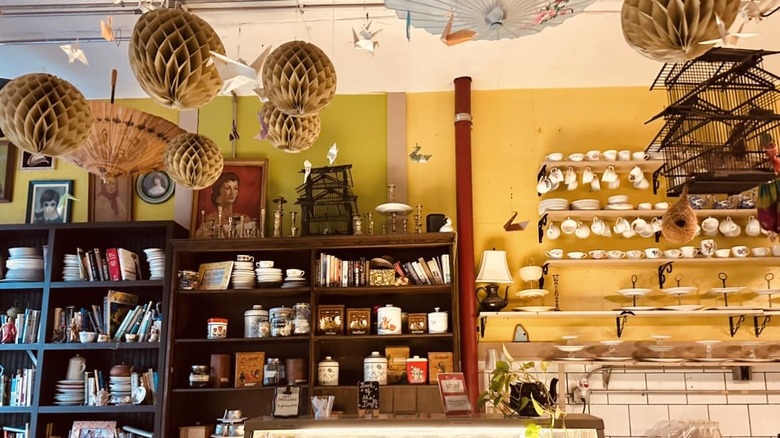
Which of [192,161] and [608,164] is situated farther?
[608,164]

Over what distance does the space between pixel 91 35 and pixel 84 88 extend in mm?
965

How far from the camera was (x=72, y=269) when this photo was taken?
4.51 m

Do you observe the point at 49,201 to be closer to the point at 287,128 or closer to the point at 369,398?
the point at 369,398

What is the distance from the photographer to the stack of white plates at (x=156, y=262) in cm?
448

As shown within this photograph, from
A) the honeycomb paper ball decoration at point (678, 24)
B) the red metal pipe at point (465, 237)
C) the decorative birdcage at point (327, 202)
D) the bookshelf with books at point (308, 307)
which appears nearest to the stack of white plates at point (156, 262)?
the bookshelf with books at point (308, 307)

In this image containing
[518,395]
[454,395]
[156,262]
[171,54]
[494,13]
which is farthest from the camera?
[156,262]

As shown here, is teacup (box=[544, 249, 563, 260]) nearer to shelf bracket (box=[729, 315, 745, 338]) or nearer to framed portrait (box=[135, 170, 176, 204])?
shelf bracket (box=[729, 315, 745, 338])

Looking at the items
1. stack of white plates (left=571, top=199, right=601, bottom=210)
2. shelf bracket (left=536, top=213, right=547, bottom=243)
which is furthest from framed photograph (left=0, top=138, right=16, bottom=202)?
stack of white plates (left=571, top=199, right=601, bottom=210)

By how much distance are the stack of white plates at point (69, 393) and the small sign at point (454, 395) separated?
2.75 meters

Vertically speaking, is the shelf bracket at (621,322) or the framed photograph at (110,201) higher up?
the framed photograph at (110,201)

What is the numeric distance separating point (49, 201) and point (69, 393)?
1.51 m

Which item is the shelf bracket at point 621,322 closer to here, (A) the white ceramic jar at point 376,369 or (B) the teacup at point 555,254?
(B) the teacup at point 555,254

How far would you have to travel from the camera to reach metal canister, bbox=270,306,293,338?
4.30 m

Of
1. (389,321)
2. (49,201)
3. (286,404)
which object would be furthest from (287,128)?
(49,201)
